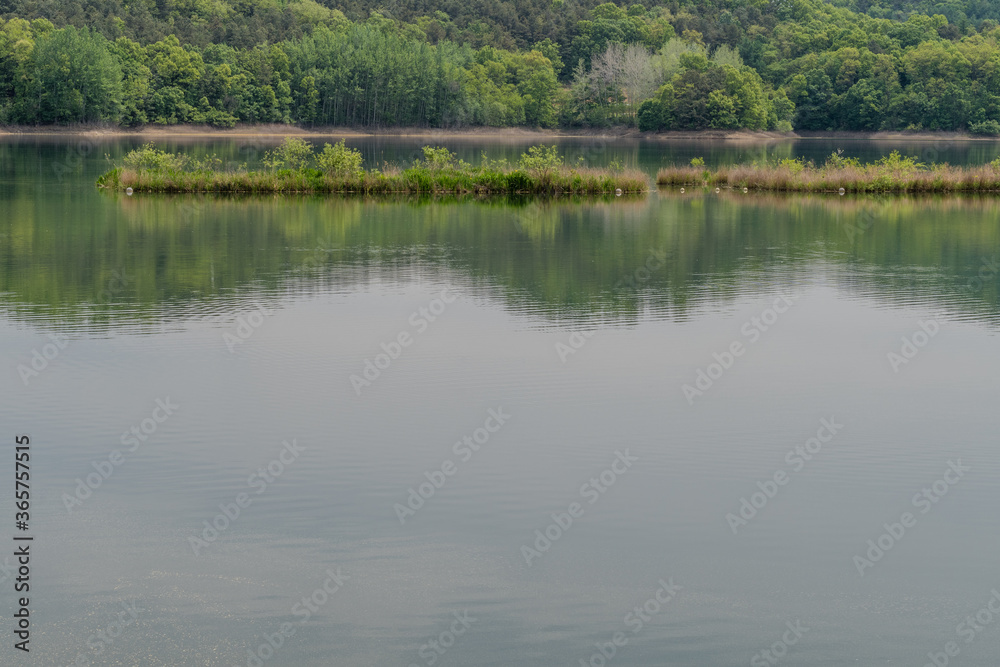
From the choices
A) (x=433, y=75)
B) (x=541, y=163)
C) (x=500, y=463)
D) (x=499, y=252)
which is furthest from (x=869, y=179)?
(x=433, y=75)

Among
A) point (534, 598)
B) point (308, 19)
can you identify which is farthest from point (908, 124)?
point (534, 598)

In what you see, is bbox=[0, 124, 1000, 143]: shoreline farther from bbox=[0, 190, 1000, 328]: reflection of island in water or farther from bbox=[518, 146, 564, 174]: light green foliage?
bbox=[0, 190, 1000, 328]: reflection of island in water

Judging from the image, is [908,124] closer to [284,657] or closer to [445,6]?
[445,6]

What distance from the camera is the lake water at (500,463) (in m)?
8.30

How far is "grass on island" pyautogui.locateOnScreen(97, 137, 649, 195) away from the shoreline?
230 feet

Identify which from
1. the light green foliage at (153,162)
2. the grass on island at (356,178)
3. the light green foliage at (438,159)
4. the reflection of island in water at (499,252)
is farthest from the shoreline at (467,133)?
the reflection of island in water at (499,252)

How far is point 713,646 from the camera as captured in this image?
8.03 metres

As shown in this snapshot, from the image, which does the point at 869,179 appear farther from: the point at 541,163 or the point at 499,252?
the point at 499,252

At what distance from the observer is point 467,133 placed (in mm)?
132500

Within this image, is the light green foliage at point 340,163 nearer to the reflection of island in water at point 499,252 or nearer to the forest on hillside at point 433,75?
the reflection of island in water at point 499,252

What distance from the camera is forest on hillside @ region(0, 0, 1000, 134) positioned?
111500mm

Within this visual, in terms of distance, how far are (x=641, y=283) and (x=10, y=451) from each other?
13.8 m

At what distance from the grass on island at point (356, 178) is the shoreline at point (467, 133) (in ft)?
230

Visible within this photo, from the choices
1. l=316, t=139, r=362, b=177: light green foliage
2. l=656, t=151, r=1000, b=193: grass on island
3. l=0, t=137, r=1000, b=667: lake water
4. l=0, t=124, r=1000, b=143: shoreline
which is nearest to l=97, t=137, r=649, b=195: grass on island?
l=316, t=139, r=362, b=177: light green foliage
